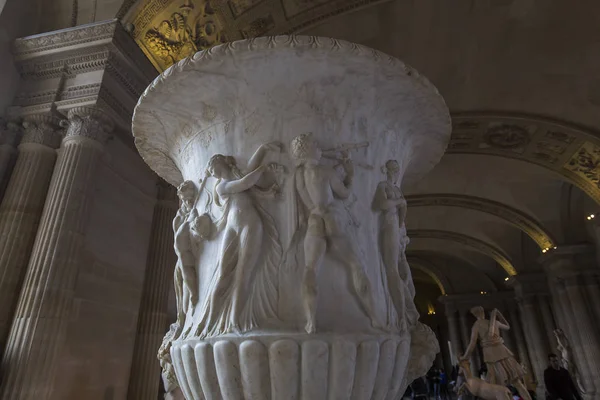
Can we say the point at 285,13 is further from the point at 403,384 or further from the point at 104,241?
the point at 403,384

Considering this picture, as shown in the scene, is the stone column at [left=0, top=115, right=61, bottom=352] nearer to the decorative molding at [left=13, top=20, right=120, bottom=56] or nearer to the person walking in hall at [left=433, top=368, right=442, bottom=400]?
the decorative molding at [left=13, top=20, right=120, bottom=56]

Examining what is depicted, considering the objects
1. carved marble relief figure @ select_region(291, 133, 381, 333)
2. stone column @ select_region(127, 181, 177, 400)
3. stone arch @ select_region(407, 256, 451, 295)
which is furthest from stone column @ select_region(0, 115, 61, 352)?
stone arch @ select_region(407, 256, 451, 295)

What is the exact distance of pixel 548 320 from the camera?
14.3 m

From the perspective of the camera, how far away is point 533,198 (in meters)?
11.6

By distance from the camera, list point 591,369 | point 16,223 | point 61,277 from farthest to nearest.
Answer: point 591,369 < point 16,223 < point 61,277

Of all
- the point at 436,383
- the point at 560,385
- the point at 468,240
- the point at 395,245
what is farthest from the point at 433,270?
the point at 395,245

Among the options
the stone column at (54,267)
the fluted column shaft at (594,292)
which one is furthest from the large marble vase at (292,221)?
the fluted column shaft at (594,292)

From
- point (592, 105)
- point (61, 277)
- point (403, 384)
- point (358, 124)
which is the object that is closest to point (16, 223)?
point (61, 277)

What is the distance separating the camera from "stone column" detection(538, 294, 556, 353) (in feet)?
46.5

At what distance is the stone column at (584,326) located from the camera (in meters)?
10.3

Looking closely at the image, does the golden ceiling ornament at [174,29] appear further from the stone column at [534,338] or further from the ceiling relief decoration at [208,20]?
the stone column at [534,338]

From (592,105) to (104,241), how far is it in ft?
29.4

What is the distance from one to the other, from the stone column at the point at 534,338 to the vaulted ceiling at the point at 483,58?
3882mm

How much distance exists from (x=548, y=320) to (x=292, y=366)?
52.2 feet
